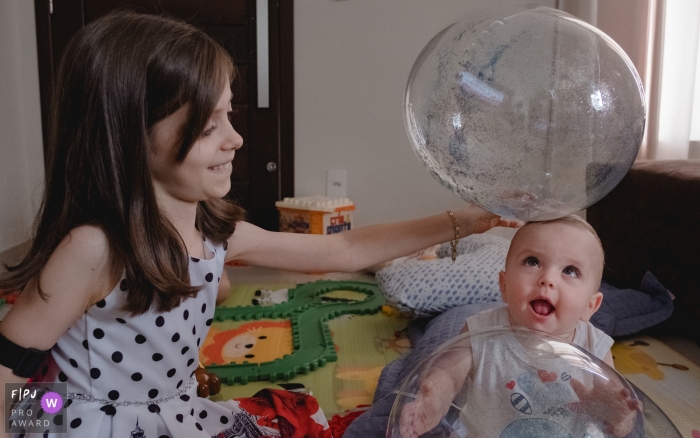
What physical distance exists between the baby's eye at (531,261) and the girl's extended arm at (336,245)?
8.9 inches

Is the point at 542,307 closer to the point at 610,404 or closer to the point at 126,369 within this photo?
the point at 610,404

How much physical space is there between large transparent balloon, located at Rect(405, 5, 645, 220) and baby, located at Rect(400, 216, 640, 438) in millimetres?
139

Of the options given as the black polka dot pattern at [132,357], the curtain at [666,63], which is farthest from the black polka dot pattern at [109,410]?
the curtain at [666,63]

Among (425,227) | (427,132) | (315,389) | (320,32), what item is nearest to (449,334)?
(315,389)

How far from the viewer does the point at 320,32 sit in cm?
318

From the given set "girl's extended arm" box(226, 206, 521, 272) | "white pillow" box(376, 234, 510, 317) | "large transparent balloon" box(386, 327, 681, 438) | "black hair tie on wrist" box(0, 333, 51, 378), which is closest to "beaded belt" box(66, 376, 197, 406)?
"black hair tie on wrist" box(0, 333, 51, 378)

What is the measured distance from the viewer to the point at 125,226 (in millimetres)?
875

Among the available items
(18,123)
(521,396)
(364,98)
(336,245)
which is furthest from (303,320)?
(18,123)

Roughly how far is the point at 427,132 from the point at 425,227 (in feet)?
1.24

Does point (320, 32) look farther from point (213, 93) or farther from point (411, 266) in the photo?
→ point (213, 93)

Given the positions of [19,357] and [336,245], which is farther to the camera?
[336,245]

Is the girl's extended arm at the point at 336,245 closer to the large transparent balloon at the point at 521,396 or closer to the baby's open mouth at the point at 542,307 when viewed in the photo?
the baby's open mouth at the point at 542,307

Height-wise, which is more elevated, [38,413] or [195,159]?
[195,159]

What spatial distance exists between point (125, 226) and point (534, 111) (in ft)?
1.93
